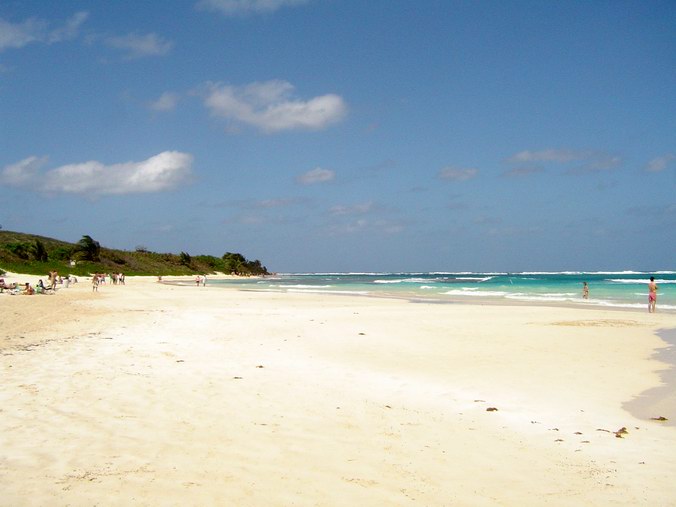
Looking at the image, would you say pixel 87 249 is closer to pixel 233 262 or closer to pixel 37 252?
pixel 37 252

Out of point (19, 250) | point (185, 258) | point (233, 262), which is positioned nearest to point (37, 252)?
point (19, 250)

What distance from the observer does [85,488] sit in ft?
14.6

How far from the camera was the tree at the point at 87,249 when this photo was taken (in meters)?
68.0

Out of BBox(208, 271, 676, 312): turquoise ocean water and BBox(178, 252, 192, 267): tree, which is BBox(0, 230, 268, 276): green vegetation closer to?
BBox(178, 252, 192, 267): tree

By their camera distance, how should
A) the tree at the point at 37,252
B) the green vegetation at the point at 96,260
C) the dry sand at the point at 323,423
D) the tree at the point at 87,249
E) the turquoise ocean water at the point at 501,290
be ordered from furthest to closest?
the tree at the point at 87,249, the tree at the point at 37,252, the green vegetation at the point at 96,260, the turquoise ocean water at the point at 501,290, the dry sand at the point at 323,423

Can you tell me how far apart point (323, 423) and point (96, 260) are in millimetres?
70618

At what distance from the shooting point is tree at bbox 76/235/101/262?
223 feet

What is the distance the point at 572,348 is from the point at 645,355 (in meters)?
1.62

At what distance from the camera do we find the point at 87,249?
68.9 meters

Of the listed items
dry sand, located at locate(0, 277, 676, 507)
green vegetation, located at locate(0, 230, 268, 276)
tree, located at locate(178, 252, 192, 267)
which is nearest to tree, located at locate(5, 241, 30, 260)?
Answer: green vegetation, located at locate(0, 230, 268, 276)

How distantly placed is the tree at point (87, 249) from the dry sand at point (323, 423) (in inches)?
2310

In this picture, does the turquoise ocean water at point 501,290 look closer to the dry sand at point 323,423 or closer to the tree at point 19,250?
the tree at point 19,250

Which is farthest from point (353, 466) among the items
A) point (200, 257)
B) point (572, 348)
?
point (200, 257)

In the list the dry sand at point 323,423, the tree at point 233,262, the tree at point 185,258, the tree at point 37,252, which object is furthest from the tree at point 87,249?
the dry sand at point 323,423
